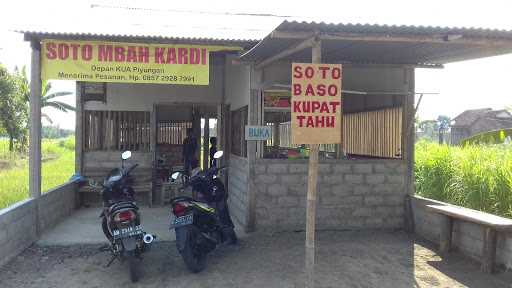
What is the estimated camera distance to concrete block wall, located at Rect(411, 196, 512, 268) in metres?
5.30

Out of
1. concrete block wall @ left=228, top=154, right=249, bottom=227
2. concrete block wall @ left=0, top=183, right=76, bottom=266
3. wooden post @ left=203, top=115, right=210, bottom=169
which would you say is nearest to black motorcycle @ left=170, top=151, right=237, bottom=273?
concrete block wall @ left=228, top=154, right=249, bottom=227

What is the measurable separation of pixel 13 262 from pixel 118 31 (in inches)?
138

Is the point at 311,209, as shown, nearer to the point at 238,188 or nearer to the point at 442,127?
the point at 238,188

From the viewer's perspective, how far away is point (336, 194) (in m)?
7.25

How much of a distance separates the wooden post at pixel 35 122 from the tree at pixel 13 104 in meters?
19.0

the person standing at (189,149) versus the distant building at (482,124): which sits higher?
the distant building at (482,124)

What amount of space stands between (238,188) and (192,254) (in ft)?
→ 9.06

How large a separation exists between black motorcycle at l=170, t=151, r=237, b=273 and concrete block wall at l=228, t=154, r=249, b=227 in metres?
0.86

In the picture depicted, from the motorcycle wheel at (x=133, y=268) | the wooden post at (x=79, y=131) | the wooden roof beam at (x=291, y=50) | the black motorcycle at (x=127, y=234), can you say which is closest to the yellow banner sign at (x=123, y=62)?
the wooden roof beam at (x=291, y=50)

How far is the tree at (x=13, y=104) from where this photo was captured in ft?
76.2

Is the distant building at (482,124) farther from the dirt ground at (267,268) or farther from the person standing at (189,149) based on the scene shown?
the dirt ground at (267,268)

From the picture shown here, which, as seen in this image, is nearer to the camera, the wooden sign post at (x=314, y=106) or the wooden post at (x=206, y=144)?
the wooden sign post at (x=314, y=106)

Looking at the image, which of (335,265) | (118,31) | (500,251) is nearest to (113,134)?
(118,31)

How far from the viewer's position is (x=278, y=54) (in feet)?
19.9
